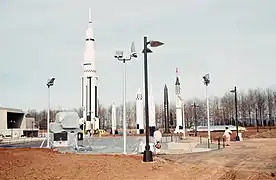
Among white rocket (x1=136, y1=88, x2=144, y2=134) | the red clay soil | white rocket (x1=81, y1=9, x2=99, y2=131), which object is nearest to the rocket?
white rocket (x1=136, y1=88, x2=144, y2=134)

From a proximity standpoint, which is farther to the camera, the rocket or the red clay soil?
the rocket

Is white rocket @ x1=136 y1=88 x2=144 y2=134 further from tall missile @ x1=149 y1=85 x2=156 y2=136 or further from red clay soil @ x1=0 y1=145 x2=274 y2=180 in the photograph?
red clay soil @ x1=0 y1=145 x2=274 y2=180

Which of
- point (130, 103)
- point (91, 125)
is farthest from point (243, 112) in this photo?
point (130, 103)

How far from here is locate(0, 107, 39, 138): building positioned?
6325cm

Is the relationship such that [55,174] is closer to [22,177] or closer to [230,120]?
[22,177]

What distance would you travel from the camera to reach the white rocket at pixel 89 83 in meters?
65.5

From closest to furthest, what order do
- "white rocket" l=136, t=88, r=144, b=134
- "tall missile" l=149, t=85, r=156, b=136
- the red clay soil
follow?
the red clay soil
"tall missile" l=149, t=85, r=156, b=136
"white rocket" l=136, t=88, r=144, b=134

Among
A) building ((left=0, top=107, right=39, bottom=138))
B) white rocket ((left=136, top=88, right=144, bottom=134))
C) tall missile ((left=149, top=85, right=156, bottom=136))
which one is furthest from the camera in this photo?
white rocket ((left=136, top=88, right=144, bottom=134))

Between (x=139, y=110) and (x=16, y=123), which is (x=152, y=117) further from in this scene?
(x=16, y=123)

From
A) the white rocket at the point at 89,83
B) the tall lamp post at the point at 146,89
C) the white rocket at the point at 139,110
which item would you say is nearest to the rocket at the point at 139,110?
the white rocket at the point at 139,110

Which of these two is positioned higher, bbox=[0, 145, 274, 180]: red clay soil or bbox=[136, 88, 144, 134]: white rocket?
bbox=[136, 88, 144, 134]: white rocket

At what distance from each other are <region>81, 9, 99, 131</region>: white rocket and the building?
14528mm

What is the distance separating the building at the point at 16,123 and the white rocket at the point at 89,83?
14528mm

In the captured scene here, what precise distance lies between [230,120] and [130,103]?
46505 mm
